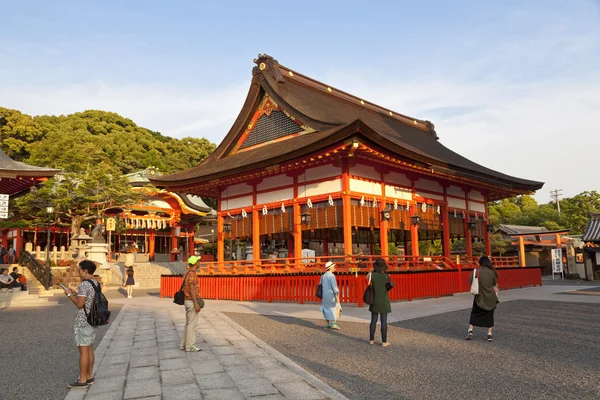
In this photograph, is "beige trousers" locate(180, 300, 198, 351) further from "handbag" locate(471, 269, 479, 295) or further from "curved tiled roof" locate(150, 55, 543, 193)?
"curved tiled roof" locate(150, 55, 543, 193)

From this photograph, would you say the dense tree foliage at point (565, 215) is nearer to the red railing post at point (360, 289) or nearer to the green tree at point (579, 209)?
the green tree at point (579, 209)

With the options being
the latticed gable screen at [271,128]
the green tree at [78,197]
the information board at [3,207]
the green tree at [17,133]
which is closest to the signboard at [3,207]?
the information board at [3,207]

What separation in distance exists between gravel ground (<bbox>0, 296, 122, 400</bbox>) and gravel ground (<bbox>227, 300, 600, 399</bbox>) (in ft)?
10.6

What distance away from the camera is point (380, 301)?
25.5 feet

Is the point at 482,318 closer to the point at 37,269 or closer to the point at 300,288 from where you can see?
the point at 300,288

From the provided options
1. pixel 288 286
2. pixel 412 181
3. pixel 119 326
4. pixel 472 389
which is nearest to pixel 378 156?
pixel 412 181

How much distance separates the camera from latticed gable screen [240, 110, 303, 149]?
1895 centimetres

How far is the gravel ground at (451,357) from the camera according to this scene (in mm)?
4902

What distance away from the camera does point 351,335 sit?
8.65m

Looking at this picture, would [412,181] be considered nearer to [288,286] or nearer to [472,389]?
[288,286]

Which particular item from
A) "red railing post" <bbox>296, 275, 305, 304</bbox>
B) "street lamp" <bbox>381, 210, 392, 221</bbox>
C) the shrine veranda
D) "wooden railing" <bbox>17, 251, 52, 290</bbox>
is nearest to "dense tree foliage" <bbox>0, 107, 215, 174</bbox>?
"wooden railing" <bbox>17, 251, 52, 290</bbox>

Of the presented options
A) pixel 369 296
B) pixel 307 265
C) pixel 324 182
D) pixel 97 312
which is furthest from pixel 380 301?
pixel 324 182

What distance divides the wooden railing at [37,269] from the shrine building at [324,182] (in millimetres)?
7842

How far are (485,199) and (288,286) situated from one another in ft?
44.6
